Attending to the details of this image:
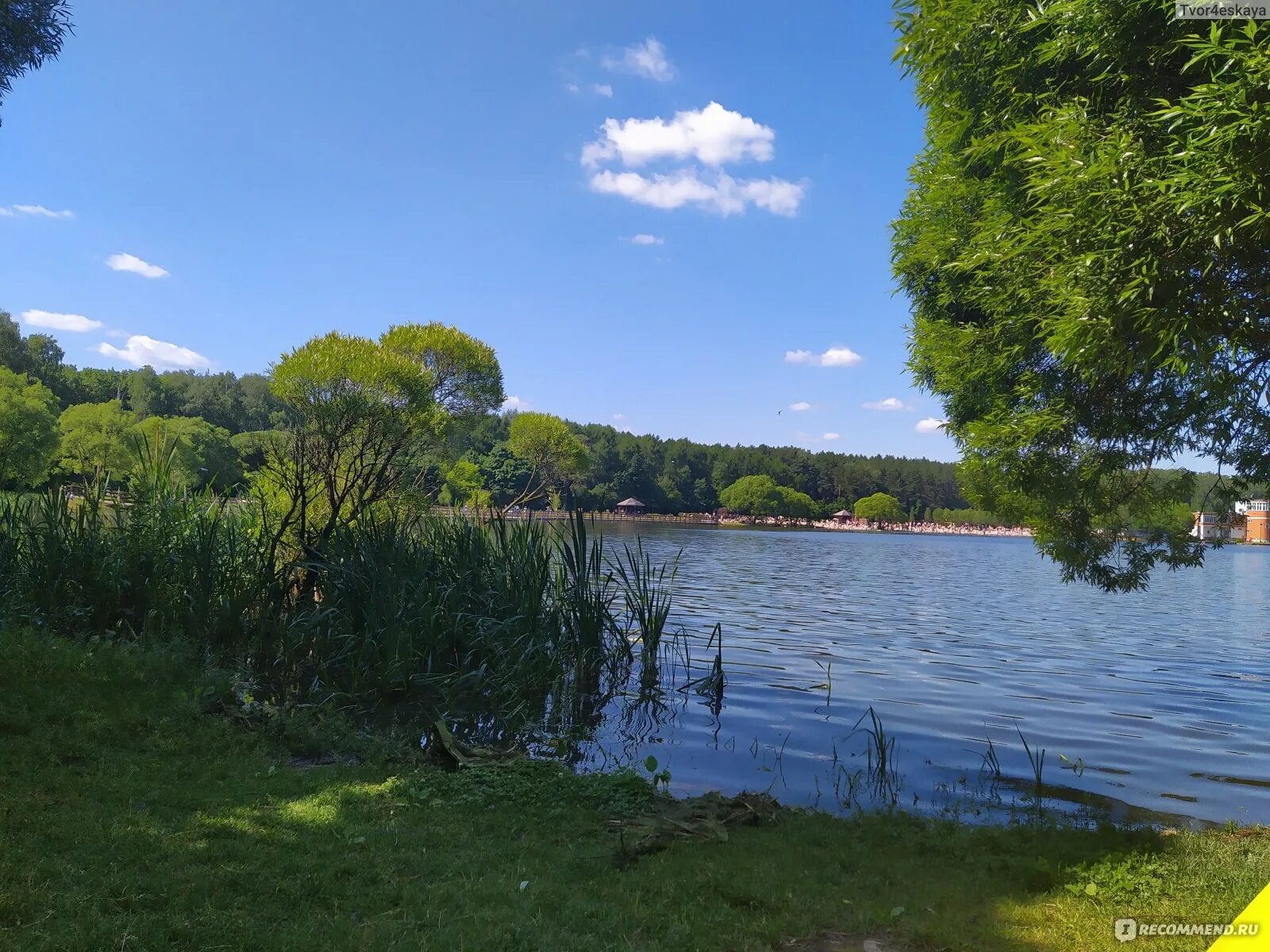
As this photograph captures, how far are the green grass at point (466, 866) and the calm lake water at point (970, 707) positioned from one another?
1.57 m

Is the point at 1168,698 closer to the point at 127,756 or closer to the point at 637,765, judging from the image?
the point at 637,765

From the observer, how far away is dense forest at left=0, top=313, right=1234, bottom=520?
100 feet

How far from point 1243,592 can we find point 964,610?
18.2 meters

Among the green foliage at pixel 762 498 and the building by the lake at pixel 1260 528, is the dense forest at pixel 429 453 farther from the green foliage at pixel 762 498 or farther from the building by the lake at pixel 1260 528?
the building by the lake at pixel 1260 528

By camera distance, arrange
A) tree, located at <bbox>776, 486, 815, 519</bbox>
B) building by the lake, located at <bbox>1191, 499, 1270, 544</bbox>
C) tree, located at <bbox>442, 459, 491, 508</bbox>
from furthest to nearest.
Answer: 1. tree, located at <bbox>776, 486, 815, 519</bbox>
2. tree, located at <bbox>442, 459, 491, 508</bbox>
3. building by the lake, located at <bbox>1191, 499, 1270, 544</bbox>

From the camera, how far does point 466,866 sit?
4.17 m

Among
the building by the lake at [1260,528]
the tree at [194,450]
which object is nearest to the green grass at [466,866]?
the tree at [194,450]

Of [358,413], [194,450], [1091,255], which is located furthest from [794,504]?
[1091,255]

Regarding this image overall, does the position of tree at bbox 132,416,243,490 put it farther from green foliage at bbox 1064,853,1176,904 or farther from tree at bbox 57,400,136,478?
green foliage at bbox 1064,853,1176,904

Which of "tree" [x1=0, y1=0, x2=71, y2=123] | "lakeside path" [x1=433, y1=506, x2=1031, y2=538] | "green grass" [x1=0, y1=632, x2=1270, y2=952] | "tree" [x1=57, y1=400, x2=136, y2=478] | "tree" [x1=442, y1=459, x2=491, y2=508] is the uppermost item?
"tree" [x1=0, y1=0, x2=71, y2=123]

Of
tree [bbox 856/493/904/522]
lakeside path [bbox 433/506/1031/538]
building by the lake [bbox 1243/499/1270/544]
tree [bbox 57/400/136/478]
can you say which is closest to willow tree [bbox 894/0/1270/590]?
tree [bbox 57/400/136/478]

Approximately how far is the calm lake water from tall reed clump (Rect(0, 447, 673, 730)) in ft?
4.20

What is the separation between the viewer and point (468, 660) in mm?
8547

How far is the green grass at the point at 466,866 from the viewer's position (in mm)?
3402
